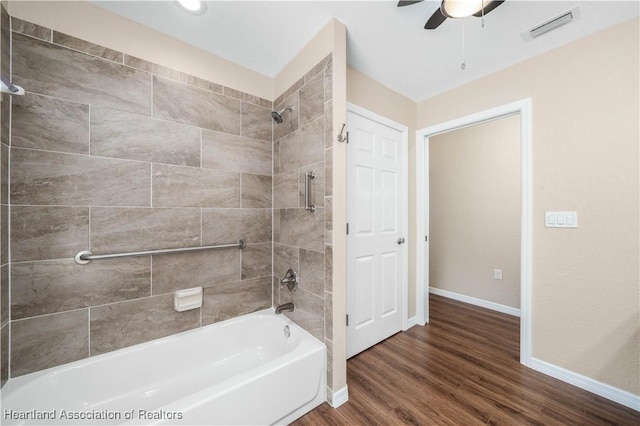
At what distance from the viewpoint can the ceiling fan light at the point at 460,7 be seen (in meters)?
1.19

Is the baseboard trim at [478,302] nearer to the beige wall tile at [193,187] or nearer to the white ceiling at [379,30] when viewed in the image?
the white ceiling at [379,30]

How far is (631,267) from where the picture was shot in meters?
1.46

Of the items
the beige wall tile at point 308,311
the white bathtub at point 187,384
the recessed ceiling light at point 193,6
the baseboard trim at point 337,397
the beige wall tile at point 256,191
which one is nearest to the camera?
the white bathtub at point 187,384

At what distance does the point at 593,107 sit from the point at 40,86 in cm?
341

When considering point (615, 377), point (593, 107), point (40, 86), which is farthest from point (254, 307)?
point (593, 107)

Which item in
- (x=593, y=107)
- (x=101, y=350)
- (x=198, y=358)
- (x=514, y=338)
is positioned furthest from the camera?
(x=514, y=338)

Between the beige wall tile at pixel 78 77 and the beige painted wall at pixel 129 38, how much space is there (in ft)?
0.42

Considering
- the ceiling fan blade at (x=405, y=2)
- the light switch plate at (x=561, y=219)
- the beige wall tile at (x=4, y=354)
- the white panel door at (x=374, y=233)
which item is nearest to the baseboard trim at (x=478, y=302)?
the white panel door at (x=374, y=233)

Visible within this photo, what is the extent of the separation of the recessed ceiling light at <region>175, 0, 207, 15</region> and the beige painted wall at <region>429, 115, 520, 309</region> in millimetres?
3012

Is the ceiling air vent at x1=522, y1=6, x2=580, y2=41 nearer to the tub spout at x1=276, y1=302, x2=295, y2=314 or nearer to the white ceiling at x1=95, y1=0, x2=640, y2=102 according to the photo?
the white ceiling at x1=95, y1=0, x2=640, y2=102

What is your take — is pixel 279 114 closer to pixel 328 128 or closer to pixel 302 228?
pixel 328 128

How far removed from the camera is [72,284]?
54.2 inches

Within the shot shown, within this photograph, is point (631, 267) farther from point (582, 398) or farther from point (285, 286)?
point (285, 286)

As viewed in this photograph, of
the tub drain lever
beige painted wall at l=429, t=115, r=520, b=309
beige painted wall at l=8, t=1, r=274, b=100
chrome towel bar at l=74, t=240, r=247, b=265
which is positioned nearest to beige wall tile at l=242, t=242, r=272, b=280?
chrome towel bar at l=74, t=240, r=247, b=265
